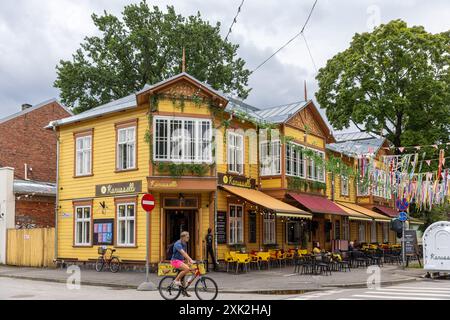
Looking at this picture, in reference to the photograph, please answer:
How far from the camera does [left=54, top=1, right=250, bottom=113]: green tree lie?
138 feet

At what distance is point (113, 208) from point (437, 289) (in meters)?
13.9

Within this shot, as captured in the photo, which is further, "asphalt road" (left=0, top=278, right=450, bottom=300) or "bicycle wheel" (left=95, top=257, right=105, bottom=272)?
"bicycle wheel" (left=95, top=257, right=105, bottom=272)

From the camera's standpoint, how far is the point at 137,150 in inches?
953

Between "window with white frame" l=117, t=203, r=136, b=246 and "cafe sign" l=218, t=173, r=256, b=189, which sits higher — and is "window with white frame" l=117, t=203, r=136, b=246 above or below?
below

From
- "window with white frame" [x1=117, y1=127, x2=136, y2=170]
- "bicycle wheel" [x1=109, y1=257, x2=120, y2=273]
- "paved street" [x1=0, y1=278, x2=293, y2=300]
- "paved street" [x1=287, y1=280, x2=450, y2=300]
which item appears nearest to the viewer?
"paved street" [x1=0, y1=278, x2=293, y2=300]

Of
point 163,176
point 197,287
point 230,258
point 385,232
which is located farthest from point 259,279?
point 385,232

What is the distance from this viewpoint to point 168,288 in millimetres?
14469

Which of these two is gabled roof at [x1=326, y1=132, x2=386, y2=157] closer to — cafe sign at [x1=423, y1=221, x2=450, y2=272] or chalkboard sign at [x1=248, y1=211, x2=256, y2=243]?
chalkboard sign at [x1=248, y1=211, x2=256, y2=243]

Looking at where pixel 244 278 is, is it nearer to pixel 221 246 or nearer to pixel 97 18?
pixel 221 246

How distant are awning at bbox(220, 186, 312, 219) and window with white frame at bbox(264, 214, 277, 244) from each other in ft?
5.42

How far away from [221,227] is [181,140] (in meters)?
4.26

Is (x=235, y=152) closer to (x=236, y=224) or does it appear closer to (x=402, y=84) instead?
(x=236, y=224)

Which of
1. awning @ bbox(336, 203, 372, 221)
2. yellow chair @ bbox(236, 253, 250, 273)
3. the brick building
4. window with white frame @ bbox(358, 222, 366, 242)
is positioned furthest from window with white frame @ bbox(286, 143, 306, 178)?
the brick building
